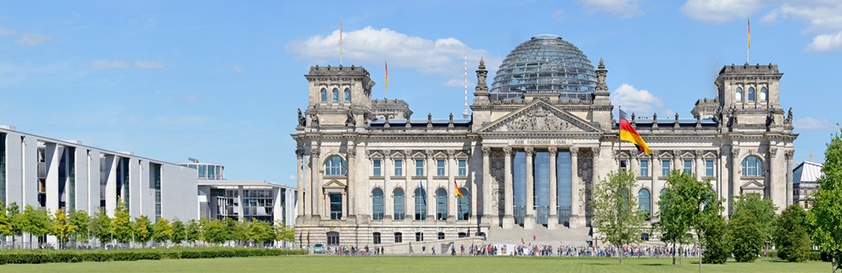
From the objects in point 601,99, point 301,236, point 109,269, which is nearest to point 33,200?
point 301,236

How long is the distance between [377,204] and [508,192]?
18080 mm

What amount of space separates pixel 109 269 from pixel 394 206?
8839cm

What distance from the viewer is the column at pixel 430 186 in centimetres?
17262

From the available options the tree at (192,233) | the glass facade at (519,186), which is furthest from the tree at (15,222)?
the glass facade at (519,186)

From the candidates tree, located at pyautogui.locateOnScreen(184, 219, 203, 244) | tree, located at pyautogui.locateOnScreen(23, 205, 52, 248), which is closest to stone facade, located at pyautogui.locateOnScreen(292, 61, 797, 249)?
tree, located at pyautogui.locateOnScreen(184, 219, 203, 244)

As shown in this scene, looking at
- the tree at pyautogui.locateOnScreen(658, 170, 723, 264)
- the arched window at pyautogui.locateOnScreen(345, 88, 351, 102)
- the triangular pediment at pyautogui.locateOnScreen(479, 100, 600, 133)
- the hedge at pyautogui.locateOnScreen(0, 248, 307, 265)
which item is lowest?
the hedge at pyautogui.locateOnScreen(0, 248, 307, 265)

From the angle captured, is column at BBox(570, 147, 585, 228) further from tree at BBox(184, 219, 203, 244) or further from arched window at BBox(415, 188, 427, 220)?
tree at BBox(184, 219, 203, 244)

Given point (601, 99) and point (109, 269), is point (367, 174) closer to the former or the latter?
point (601, 99)

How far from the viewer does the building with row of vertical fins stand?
167875mm

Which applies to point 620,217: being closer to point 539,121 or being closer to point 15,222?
point 539,121

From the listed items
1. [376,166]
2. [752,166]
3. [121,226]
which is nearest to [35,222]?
[121,226]

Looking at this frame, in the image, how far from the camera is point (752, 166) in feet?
559

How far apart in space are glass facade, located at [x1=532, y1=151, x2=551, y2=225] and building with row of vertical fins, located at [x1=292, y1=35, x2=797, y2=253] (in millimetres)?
140

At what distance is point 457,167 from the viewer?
173250 mm
